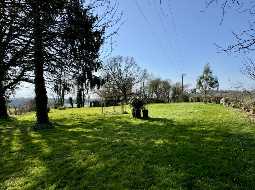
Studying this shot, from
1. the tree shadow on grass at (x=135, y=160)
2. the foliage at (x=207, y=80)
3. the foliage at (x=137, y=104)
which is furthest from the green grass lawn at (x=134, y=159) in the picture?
the foliage at (x=207, y=80)

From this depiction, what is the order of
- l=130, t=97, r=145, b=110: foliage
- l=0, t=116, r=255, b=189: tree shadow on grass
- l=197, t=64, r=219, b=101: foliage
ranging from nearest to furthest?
l=0, t=116, r=255, b=189: tree shadow on grass → l=130, t=97, r=145, b=110: foliage → l=197, t=64, r=219, b=101: foliage

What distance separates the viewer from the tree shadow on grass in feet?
37.6

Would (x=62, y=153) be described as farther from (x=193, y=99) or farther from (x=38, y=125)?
(x=193, y=99)

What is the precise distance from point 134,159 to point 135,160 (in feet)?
0.52

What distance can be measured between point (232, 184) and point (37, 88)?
17.6 meters

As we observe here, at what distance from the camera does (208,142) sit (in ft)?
53.6

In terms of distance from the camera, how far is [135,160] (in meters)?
13.6

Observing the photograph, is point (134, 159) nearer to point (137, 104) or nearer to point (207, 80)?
point (137, 104)

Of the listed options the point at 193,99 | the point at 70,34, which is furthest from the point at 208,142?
the point at 193,99

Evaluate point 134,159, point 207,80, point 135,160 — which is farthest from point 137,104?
point 207,80

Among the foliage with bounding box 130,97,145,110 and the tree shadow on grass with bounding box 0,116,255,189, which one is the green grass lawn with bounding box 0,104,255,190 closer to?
the tree shadow on grass with bounding box 0,116,255,189

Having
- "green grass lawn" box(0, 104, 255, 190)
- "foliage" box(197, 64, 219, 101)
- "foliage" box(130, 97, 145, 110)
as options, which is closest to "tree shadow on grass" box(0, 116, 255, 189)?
"green grass lawn" box(0, 104, 255, 190)

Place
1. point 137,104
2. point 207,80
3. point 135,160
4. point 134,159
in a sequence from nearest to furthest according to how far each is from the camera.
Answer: point 135,160 → point 134,159 → point 137,104 → point 207,80

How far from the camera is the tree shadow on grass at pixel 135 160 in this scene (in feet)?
37.6
